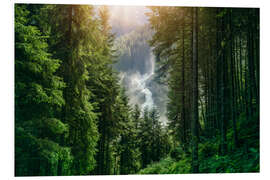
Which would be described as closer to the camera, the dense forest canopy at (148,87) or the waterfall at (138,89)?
the dense forest canopy at (148,87)

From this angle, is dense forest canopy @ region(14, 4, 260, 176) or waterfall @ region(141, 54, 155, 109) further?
waterfall @ region(141, 54, 155, 109)

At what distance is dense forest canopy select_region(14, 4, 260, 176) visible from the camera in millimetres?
4789

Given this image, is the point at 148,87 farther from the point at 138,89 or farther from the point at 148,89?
the point at 138,89

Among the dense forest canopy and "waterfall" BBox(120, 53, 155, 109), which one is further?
"waterfall" BBox(120, 53, 155, 109)

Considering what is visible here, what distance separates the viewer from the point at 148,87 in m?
5.23

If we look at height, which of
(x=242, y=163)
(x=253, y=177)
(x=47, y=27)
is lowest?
(x=253, y=177)

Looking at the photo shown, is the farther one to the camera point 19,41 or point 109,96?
point 109,96

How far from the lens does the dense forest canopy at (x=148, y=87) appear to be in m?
4.79

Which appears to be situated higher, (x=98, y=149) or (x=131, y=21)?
(x=131, y=21)

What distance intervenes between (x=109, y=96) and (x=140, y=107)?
3.02 feet

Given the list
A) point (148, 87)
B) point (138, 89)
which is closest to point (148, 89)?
point (148, 87)
